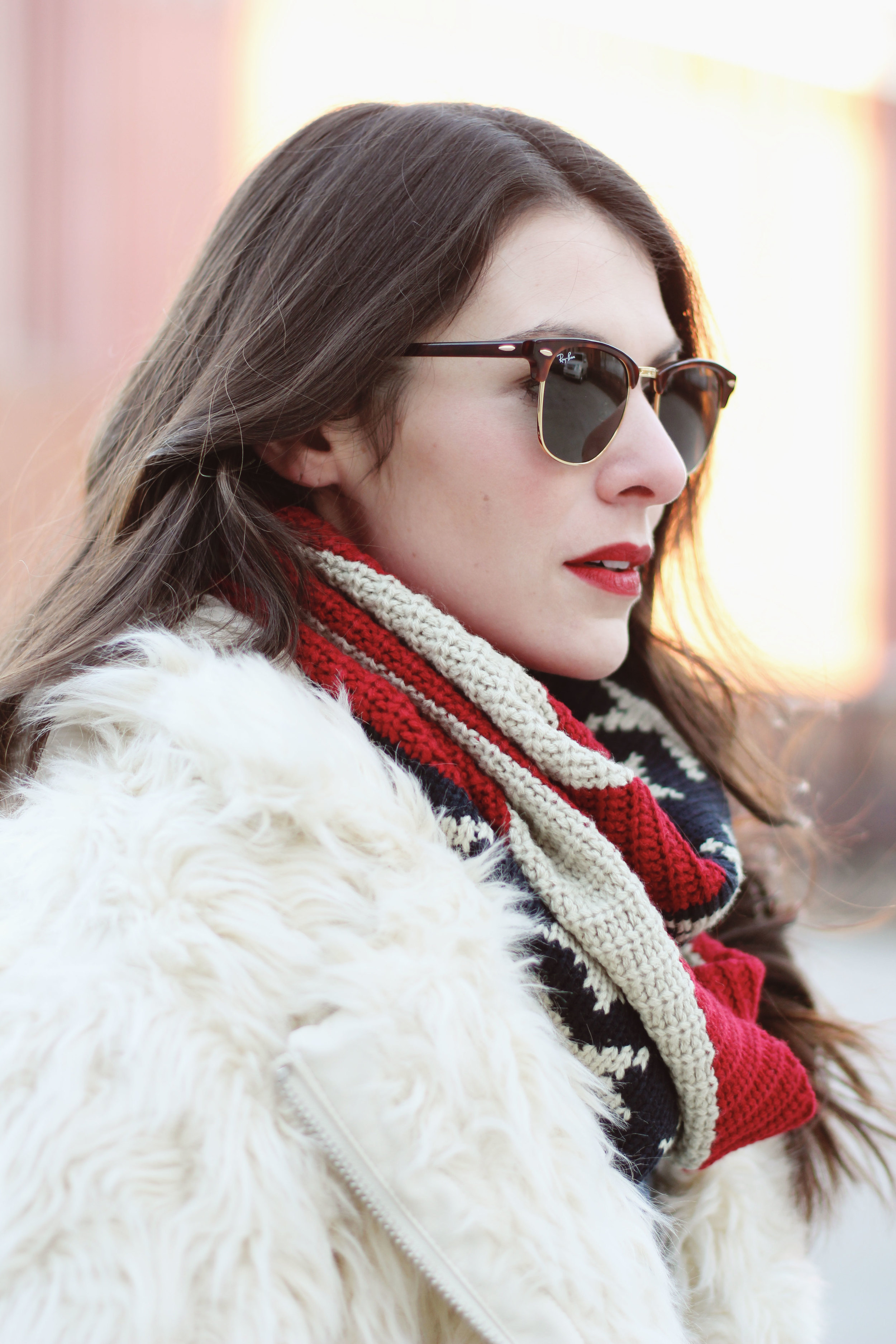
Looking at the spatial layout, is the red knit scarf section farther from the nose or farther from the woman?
the nose

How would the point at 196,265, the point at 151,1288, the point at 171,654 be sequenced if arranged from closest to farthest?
1. the point at 151,1288
2. the point at 171,654
3. the point at 196,265

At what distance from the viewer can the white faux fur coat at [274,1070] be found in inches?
24.1

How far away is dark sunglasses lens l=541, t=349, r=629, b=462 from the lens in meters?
1.06

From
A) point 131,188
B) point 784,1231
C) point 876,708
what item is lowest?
point 876,708

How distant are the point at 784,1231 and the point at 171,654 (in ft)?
3.62

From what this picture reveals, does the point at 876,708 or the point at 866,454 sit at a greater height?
the point at 866,454

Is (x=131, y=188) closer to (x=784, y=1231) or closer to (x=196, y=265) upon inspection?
(x=196, y=265)

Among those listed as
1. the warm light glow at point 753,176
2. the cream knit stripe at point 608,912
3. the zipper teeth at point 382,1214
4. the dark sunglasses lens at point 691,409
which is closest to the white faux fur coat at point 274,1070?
the zipper teeth at point 382,1214

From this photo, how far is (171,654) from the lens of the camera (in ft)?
2.96

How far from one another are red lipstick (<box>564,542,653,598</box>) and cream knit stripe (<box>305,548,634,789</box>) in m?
0.19

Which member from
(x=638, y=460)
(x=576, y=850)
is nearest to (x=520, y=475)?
(x=638, y=460)

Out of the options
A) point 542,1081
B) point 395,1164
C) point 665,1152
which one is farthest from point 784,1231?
point 395,1164

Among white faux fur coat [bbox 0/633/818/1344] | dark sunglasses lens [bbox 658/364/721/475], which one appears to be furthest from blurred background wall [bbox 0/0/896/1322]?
white faux fur coat [bbox 0/633/818/1344]

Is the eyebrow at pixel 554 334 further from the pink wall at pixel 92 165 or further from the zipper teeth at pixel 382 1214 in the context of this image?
the pink wall at pixel 92 165
